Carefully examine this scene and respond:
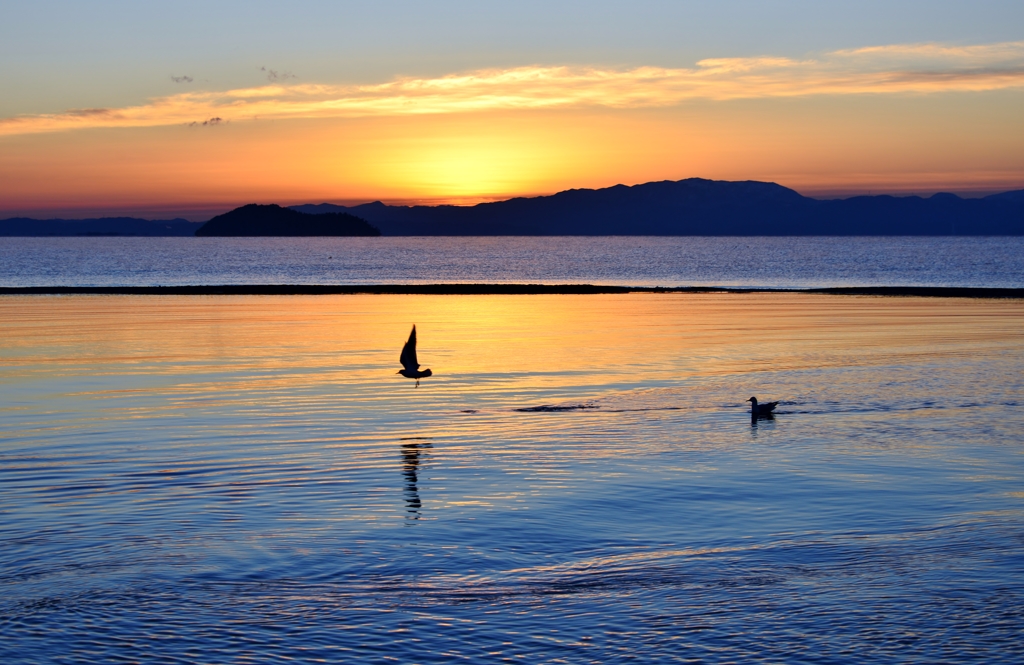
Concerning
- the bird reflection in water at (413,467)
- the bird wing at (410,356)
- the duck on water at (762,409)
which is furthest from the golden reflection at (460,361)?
the bird wing at (410,356)

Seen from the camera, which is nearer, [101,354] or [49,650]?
[49,650]

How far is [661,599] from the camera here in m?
10.2

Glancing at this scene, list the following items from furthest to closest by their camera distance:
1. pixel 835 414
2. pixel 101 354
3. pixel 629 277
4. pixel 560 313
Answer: pixel 629 277 < pixel 560 313 < pixel 101 354 < pixel 835 414

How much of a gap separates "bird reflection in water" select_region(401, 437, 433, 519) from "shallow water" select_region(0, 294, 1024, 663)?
66 mm

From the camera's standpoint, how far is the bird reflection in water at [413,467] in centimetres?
1367

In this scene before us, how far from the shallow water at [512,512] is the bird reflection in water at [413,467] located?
66mm

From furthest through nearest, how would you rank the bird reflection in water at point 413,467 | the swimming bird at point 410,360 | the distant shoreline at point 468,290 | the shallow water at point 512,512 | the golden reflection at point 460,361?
the distant shoreline at point 468,290 → the swimming bird at point 410,360 → the golden reflection at point 460,361 → the bird reflection in water at point 413,467 → the shallow water at point 512,512

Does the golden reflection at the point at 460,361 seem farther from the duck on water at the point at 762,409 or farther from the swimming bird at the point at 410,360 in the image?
the swimming bird at the point at 410,360

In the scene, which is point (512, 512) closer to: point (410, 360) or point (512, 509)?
point (512, 509)

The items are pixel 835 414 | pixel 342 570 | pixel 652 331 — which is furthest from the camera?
pixel 652 331

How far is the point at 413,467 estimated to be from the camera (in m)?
16.0

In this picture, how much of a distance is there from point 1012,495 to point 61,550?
40.7ft

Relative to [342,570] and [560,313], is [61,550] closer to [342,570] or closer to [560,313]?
[342,570]

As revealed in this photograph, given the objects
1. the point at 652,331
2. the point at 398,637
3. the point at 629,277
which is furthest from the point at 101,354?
the point at 629,277
